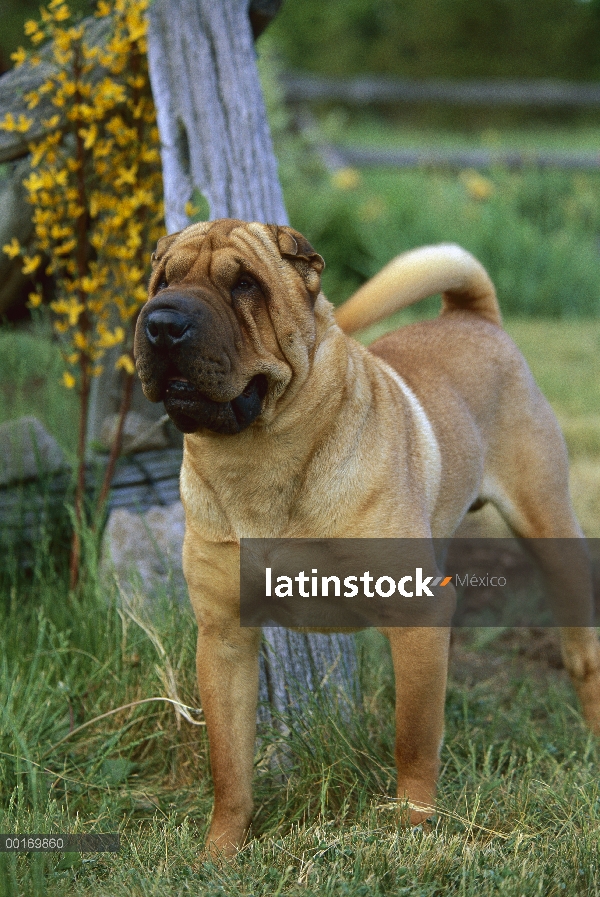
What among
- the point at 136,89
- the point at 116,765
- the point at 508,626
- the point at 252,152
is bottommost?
the point at 508,626

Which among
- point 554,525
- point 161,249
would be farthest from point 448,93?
point 161,249

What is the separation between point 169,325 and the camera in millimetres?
2010

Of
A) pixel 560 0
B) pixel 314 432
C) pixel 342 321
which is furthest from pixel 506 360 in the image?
pixel 560 0

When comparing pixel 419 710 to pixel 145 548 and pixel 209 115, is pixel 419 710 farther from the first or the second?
pixel 209 115

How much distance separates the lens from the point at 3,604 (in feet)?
10.9

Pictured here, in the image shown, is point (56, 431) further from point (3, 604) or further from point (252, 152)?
point (252, 152)

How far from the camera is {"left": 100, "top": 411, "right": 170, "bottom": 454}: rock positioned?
13.0 ft

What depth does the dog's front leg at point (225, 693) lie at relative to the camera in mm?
2424

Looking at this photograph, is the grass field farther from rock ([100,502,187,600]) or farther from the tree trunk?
the tree trunk

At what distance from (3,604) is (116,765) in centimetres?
83

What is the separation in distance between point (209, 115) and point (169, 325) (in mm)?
1565

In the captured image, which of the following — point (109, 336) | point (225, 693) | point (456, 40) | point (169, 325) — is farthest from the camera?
point (456, 40)

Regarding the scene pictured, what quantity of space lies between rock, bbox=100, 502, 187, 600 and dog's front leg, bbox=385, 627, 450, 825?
1.12 metres

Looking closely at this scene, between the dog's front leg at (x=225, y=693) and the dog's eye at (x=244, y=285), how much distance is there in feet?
2.00
